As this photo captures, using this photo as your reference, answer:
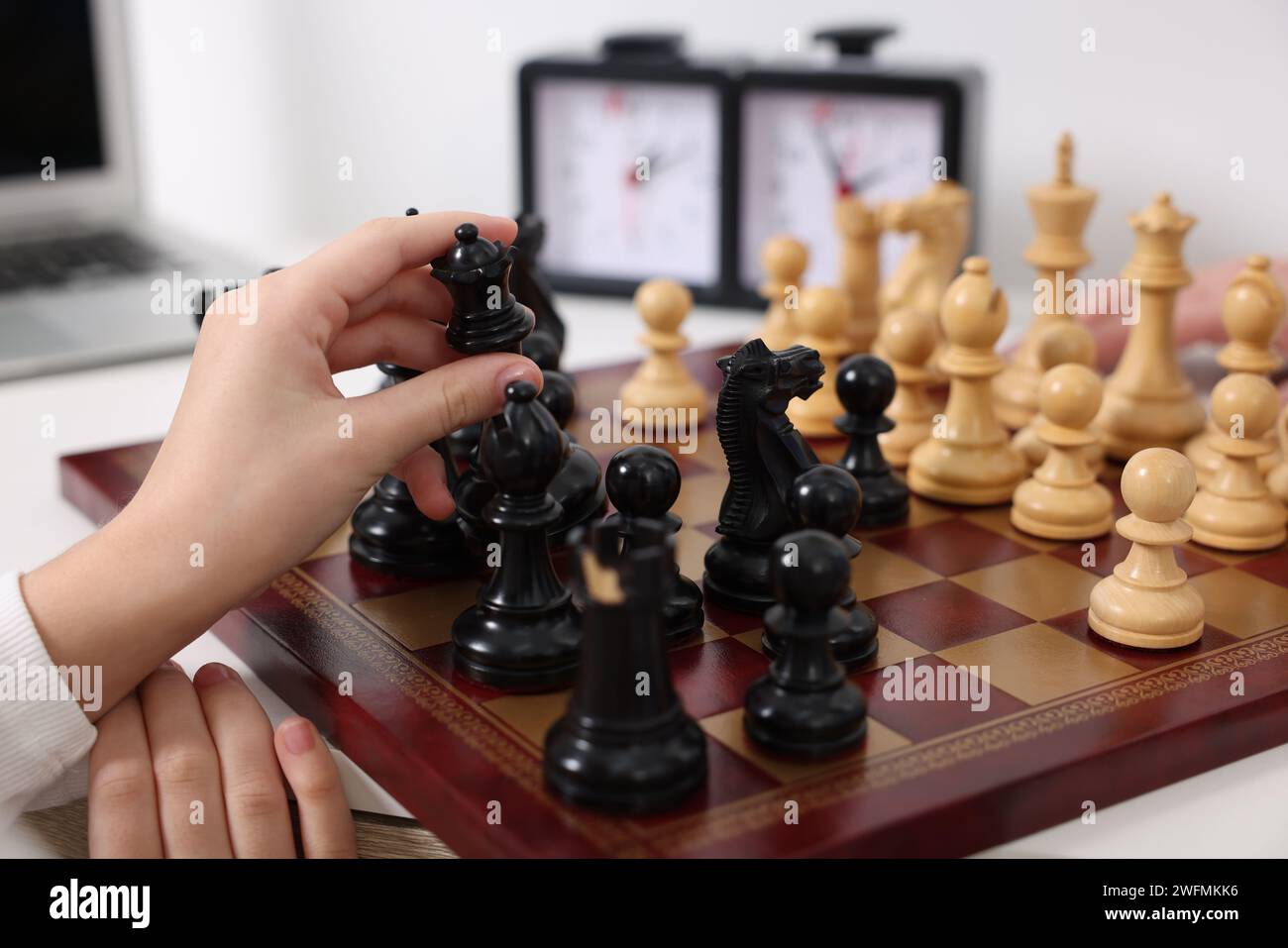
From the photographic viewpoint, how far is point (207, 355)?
1.15 m

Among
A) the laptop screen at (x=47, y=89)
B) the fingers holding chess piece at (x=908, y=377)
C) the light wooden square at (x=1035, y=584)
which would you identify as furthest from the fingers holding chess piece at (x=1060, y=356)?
the laptop screen at (x=47, y=89)

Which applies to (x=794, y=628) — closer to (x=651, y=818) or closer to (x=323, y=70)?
(x=651, y=818)

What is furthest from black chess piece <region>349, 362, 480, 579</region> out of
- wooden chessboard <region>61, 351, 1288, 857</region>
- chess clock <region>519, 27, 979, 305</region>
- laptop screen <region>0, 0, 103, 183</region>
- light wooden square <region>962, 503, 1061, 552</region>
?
laptop screen <region>0, 0, 103, 183</region>

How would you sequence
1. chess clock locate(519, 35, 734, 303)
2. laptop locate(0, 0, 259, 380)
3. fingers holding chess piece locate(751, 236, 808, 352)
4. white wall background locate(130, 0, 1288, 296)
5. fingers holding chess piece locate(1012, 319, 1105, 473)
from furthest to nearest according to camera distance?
laptop locate(0, 0, 259, 380)
chess clock locate(519, 35, 734, 303)
white wall background locate(130, 0, 1288, 296)
fingers holding chess piece locate(751, 236, 808, 352)
fingers holding chess piece locate(1012, 319, 1105, 473)

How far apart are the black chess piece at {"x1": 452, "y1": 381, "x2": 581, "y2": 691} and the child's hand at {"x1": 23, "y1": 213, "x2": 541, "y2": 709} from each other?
82 millimetres

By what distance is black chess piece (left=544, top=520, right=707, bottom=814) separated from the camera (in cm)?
96

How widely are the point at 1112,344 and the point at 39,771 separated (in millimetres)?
1321

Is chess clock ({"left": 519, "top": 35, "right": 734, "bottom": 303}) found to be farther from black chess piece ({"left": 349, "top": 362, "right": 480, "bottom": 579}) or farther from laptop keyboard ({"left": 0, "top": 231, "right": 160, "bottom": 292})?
black chess piece ({"left": 349, "top": 362, "right": 480, "bottom": 579})

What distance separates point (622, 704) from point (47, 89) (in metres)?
2.19

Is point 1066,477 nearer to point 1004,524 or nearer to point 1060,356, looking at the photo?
point 1004,524

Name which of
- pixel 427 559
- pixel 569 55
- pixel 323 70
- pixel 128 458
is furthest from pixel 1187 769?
pixel 323 70

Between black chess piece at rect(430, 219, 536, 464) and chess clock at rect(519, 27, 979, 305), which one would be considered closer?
black chess piece at rect(430, 219, 536, 464)

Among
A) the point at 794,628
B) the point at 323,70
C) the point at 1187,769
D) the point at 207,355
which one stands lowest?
the point at 1187,769

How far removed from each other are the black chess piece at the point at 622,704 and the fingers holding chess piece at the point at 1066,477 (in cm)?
54
